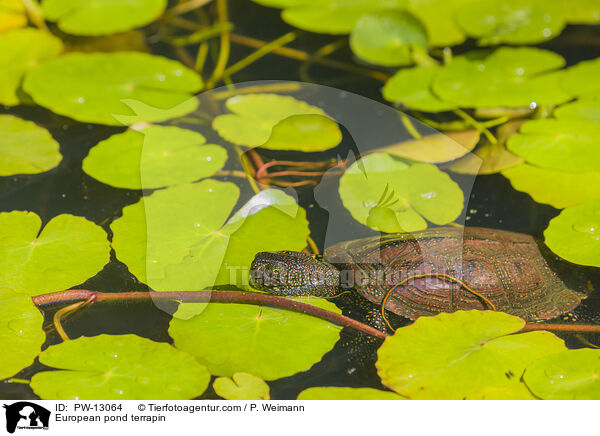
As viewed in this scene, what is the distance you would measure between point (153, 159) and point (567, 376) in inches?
51.9

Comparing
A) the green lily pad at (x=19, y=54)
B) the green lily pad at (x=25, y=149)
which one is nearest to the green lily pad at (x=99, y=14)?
the green lily pad at (x=19, y=54)

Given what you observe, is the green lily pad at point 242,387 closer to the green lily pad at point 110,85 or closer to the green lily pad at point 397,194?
the green lily pad at point 397,194

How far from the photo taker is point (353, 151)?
177cm

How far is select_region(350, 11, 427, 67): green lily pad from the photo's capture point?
7.23 feet

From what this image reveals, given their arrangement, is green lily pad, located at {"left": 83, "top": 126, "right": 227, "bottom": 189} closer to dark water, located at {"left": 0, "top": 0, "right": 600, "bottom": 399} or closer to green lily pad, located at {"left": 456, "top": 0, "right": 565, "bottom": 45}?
dark water, located at {"left": 0, "top": 0, "right": 600, "bottom": 399}

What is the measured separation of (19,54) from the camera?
213cm

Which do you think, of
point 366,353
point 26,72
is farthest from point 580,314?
point 26,72

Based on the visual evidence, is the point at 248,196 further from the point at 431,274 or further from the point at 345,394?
the point at 345,394

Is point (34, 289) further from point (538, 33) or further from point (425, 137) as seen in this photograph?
point (538, 33)

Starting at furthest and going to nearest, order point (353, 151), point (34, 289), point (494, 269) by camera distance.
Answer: point (353, 151) < point (494, 269) < point (34, 289)

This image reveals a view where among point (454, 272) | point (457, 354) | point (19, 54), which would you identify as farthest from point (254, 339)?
point (19, 54)

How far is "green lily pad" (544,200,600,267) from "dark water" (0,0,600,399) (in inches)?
1.7

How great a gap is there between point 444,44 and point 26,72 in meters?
1.76

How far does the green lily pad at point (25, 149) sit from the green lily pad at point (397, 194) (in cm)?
100
